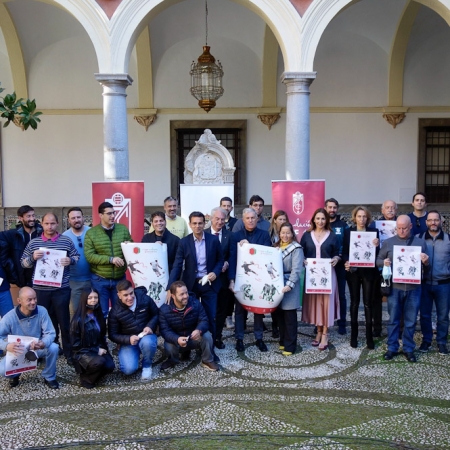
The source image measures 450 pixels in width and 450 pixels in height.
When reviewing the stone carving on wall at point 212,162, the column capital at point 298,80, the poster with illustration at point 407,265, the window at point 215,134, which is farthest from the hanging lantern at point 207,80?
the poster with illustration at point 407,265

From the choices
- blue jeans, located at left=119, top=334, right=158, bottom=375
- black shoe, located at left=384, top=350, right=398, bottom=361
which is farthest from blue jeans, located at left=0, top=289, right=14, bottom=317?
black shoe, located at left=384, top=350, right=398, bottom=361

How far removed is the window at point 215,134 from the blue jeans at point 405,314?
7818 millimetres

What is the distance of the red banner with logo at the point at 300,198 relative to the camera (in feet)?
23.2

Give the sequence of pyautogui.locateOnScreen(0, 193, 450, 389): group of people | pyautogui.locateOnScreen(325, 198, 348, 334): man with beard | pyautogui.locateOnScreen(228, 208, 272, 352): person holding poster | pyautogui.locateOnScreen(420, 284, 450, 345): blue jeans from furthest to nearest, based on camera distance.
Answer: pyautogui.locateOnScreen(325, 198, 348, 334): man with beard < pyautogui.locateOnScreen(228, 208, 272, 352): person holding poster < pyautogui.locateOnScreen(420, 284, 450, 345): blue jeans < pyautogui.locateOnScreen(0, 193, 450, 389): group of people

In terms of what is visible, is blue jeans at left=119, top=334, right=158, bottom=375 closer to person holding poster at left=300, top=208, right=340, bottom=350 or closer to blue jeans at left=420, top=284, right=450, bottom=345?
person holding poster at left=300, top=208, right=340, bottom=350

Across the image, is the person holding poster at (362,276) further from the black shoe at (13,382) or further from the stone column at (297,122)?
the black shoe at (13,382)

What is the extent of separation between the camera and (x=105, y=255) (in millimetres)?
5203

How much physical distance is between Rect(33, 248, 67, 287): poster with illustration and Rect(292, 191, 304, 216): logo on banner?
A: 11.9 ft

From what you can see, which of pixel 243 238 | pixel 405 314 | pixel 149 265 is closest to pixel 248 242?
pixel 243 238

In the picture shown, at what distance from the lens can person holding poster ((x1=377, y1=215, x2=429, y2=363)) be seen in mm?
5102

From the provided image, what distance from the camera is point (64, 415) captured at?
393 cm

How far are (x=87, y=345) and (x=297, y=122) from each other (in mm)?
4987

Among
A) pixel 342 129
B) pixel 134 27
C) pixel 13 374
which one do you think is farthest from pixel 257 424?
pixel 342 129

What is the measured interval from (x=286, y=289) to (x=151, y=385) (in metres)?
1.73
